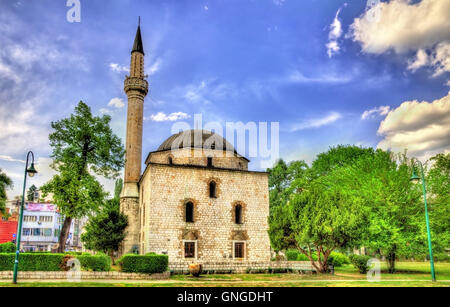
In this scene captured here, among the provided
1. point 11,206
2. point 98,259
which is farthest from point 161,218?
point 11,206

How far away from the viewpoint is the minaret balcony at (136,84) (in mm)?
31438

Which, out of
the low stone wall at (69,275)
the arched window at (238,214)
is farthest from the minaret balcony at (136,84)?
the low stone wall at (69,275)

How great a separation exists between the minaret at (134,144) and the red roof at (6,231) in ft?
114

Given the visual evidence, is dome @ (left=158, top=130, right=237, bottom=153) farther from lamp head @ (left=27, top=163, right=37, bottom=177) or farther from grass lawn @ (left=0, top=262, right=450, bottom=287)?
lamp head @ (left=27, top=163, right=37, bottom=177)

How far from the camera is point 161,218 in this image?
24.4 metres

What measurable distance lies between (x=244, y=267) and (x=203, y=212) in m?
5.54

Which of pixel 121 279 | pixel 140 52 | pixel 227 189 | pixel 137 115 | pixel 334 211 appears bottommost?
pixel 121 279

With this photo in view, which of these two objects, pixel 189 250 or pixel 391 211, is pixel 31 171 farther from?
pixel 391 211

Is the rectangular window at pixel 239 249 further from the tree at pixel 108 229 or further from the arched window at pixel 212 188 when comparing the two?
the tree at pixel 108 229

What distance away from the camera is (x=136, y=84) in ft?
103

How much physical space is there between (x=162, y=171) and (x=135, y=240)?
7.18 meters

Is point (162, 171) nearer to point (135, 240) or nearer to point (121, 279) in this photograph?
point (135, 240)

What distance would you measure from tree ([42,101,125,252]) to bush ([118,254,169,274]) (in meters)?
6.32

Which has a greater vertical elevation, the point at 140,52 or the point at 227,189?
the point at 140,52
